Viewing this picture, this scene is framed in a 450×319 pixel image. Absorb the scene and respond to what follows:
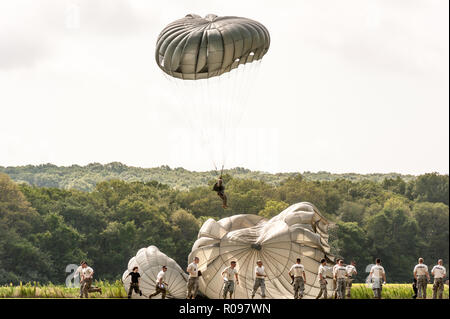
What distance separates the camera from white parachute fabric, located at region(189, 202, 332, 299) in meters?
40.4

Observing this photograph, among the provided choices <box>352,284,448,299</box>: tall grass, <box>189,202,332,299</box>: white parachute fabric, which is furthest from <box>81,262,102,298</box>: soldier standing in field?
<box>352,284,448,299</box>: tall grass

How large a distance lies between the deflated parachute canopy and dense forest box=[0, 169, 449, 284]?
42660mm

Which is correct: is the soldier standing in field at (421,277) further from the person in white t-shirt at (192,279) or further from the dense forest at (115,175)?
the dense forest at (115,175)

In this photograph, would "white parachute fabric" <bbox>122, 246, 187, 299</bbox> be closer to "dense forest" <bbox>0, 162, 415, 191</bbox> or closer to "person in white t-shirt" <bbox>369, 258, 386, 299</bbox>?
"person in white t-shirt" <bbox>369, 258, 386, 299</bbox>

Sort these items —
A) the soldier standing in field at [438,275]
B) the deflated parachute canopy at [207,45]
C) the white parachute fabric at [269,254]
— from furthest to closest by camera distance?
the white parachute fabric at [269,254]
the deflated parachute canopy at [207,45]
the soldier standing in field at [438,275]

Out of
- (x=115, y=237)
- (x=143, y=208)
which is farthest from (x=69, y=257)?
(x=143, y=208)

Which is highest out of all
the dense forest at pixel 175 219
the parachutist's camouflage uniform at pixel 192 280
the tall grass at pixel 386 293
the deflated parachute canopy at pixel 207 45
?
the deflated parachute canopy at pixel 207 45

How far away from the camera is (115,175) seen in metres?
137

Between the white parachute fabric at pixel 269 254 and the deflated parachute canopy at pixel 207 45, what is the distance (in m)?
7.65

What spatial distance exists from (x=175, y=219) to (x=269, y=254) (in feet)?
177

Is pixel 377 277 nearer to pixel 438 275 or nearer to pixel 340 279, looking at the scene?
pixel 340 279

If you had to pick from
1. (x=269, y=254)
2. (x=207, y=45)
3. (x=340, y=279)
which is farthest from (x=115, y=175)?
(x=340, y=279)

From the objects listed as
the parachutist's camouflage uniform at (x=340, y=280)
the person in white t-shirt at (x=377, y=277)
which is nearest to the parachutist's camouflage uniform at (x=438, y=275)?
the person in white t-shirt at (x=377, y=277)

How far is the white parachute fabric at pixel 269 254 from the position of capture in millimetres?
40406
